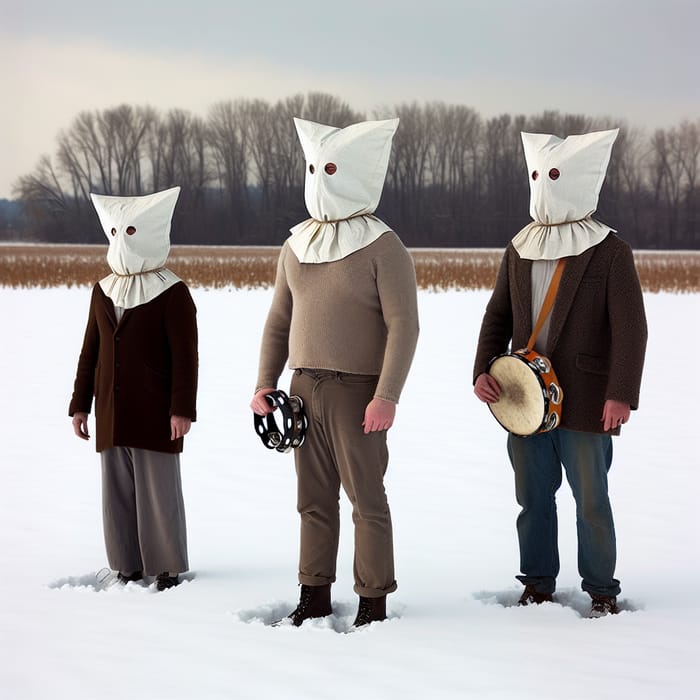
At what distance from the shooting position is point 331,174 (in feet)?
11.2

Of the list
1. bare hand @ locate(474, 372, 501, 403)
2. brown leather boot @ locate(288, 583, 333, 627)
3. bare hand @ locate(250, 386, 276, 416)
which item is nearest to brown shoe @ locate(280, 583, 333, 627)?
brown leather boot @ locate(288, 583, 333, 627)

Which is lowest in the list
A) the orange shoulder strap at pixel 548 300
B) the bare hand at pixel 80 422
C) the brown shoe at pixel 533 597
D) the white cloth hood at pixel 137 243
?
the brown shoe at pixel 533 597

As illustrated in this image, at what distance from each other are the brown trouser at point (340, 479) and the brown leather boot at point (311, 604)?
0.03 meters

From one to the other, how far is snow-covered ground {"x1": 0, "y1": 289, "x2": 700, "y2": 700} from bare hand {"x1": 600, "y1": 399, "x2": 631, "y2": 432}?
712 millimetres

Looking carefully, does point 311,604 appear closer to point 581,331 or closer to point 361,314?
point 361,314

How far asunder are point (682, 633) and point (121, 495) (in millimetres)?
2181

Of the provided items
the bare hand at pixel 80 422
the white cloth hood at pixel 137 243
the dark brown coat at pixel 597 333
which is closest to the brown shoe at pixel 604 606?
the dark brown coat at pixel 597 333

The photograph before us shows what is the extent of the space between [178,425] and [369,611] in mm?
1019

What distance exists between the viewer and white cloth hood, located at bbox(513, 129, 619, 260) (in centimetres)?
356

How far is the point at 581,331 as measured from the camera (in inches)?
139

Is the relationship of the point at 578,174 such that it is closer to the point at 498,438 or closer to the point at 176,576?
the point at 176,576

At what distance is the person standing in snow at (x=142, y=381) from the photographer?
3.88 metres

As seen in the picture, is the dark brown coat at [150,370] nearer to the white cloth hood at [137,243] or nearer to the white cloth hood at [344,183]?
the white cloth hood at [137,243]

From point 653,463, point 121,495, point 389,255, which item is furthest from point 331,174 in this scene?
point 653,463
